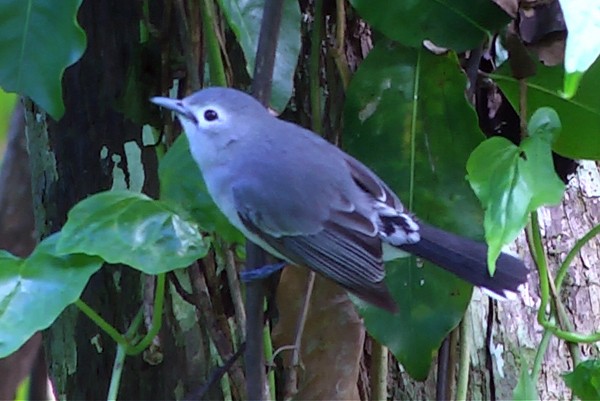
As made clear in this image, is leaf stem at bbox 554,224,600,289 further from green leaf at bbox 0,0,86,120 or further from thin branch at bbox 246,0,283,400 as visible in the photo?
green leaf at bbox 0,0,86,120

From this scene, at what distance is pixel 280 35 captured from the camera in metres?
1.27

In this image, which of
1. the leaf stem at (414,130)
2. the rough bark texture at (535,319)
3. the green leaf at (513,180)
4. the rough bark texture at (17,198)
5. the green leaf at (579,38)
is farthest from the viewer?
the rough bark texture at (17,198)

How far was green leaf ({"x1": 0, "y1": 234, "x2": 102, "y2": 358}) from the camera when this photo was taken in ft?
3.51

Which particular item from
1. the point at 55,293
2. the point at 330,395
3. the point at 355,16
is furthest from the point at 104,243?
the point at 355,16

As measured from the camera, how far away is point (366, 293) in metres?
1.14

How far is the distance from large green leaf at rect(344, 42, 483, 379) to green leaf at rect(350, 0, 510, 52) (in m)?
0.05

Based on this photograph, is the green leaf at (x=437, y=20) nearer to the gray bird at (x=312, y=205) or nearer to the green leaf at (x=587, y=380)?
the gray bird at (x=312, y=205)

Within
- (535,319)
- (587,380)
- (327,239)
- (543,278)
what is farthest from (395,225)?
(535,319)

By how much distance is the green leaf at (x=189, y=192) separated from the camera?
4.00 ft

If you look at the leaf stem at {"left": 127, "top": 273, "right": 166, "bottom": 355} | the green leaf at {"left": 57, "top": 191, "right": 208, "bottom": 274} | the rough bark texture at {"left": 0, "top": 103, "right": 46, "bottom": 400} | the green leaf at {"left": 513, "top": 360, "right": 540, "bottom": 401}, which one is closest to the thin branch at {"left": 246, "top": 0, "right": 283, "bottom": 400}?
the green leaf at {"left": 57, "top": 191, "right": 208, "bottom": 274}

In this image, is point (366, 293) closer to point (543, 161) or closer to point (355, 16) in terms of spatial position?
point (543, 161)

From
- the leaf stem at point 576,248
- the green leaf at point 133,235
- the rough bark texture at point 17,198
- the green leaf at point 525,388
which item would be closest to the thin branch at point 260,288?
the green leaf at point 133,235

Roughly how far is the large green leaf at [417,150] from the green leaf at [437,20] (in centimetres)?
5

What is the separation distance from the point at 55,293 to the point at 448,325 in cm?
49
